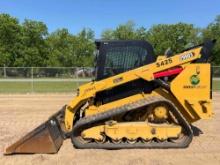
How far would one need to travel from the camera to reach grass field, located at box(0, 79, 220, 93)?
2534 centimetres

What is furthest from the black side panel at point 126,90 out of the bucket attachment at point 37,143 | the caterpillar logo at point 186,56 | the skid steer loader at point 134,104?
the bucket attachment at point 37,143

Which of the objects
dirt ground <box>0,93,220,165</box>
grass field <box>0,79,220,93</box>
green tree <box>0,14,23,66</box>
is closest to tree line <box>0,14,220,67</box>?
green tree <box>0,14,23,66</box>

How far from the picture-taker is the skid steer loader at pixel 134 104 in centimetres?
873

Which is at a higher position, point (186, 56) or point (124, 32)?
point (124, 32)

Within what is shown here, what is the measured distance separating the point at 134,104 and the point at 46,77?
19.6 meters

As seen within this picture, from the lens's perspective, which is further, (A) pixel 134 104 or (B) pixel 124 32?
(B) pixel 124 32

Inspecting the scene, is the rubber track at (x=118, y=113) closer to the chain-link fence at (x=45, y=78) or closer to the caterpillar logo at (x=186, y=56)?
the caterpillar logo at (x=186, y=56)

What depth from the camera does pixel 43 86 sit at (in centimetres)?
2780

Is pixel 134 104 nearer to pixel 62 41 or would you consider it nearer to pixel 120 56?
pixel 120 56

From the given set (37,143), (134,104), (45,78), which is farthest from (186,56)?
(45,78)

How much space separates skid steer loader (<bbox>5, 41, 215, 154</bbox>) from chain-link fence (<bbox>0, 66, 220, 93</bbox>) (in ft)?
54.6

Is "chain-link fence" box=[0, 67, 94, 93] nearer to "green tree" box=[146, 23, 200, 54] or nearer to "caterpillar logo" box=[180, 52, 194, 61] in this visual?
"caterpillar logo" box=[180, 52, 194, 61]

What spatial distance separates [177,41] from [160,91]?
55.7 m

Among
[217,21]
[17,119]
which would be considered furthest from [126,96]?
[217,21]
